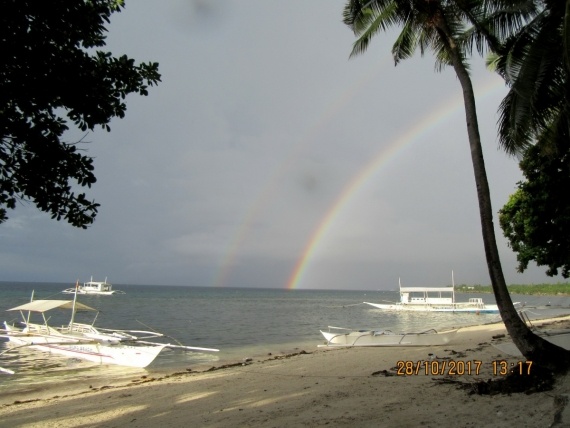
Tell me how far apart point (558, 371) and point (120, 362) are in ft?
50.0

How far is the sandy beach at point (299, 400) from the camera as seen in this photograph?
642 centimetres

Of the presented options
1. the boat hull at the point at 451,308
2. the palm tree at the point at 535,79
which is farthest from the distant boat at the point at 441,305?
the palm tree at the point at 535,79

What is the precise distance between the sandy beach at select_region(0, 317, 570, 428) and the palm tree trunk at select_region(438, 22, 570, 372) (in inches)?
18.7

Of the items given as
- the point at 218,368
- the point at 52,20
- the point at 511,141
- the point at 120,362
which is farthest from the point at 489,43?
the point at 120,362

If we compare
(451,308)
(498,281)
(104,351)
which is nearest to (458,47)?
(498,281)

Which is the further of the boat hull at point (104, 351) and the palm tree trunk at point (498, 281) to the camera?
the boat hull at point (104, 351)

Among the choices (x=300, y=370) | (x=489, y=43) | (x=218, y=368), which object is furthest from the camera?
(x=218, y=368)

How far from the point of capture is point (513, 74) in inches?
387

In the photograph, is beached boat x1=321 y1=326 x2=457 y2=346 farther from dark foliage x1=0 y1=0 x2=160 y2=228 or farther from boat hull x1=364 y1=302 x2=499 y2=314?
boat hull x1=364 y1=302 x2=499 y2=314

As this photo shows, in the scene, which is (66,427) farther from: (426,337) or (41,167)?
(426,337)

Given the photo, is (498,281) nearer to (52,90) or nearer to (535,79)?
(535,79)

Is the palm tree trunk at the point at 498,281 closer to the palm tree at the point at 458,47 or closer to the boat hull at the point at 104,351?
the palm tree at the point at 458,47

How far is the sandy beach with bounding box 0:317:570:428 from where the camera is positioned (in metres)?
6.42

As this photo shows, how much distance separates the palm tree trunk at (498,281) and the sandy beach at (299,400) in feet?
1.56
